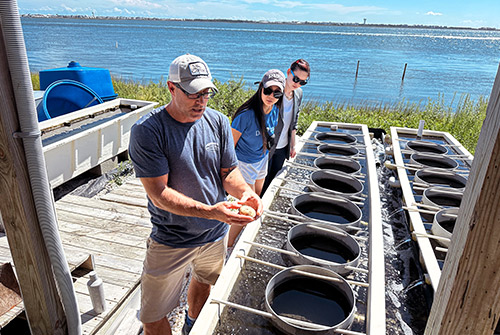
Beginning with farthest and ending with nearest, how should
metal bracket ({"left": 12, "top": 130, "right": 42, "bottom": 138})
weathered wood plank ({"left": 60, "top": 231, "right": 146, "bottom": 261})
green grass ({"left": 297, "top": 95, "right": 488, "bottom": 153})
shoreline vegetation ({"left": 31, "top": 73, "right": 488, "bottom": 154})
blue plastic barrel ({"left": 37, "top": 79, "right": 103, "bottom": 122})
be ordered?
shoreline vegetation ({"left": 31, "top": 73, "right": 488, "bottom": 154}), green grass ({"left": 297, "top": 95, "right": 488, "bottom": 153}), blue plastic barrel ({"left": 37, "top": 79, "right": 103, "bottom": 122}), weathered wood plank ({"left": 60, "top": 231, "right": 146, "bottom": 261}), metal bracket ({"left": 12, "top": 130, "right": 42, "bottom": 138})

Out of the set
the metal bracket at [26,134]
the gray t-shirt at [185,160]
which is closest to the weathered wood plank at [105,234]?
the gray t-shirt at [185,160]

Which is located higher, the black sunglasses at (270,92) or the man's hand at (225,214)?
the black sunglasses at (270,92)

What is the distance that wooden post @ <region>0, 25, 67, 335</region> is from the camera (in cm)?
161

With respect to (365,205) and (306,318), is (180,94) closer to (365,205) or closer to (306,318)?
(306,318)

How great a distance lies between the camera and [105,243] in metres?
3.82

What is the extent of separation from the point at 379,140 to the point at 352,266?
17.4 ft

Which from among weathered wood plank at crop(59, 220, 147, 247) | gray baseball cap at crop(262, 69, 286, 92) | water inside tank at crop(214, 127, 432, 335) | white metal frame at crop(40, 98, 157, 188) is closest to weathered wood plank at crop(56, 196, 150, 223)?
weathered wood plank at crop(59, 220, 147, 247)

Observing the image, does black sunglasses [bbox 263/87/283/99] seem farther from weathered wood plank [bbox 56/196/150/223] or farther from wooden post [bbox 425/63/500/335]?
wooden post [bbox 425/63/500/335]

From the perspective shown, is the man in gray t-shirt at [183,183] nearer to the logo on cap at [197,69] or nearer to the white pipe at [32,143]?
the logo on cap at [197,69]

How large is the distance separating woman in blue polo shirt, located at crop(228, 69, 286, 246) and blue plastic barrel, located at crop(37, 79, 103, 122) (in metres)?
4.83

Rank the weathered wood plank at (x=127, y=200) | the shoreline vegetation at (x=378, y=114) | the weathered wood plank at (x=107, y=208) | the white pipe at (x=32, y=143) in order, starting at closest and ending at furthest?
the white pipe at (x=32, y=143)
the weathered wood plank at (x=107, y=208)
the weathered wood plank at (x=127, y=200)
the shoreline vegetation at (x=378, y=114)

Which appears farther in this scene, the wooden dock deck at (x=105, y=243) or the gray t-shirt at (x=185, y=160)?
the wooden dock deck at (x=105, y=243)

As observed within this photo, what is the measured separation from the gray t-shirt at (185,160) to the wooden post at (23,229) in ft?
1.95

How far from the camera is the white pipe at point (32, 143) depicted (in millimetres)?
1524
